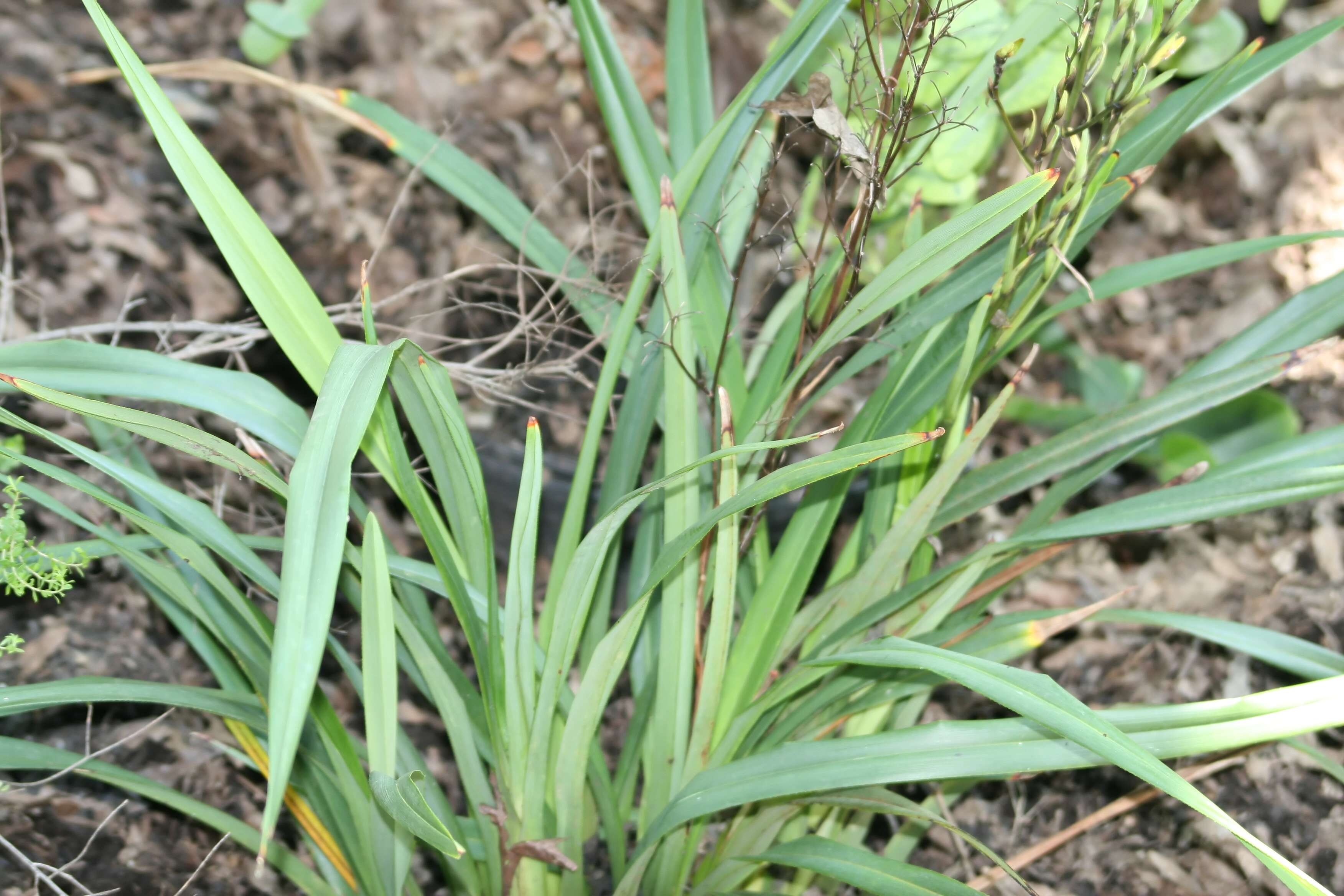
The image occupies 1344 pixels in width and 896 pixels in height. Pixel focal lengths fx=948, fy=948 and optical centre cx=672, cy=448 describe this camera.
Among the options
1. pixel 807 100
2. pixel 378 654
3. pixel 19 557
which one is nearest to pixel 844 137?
pixel 807 100

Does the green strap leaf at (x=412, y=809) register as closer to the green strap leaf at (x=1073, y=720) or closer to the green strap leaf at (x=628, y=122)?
the green strap leaf at (x=1073, y=720)

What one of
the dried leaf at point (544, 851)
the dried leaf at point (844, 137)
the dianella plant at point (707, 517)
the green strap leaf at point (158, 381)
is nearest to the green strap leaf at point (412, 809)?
the dianella plant at point (707, 517)

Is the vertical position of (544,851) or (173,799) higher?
(544,851)

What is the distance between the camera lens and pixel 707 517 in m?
0.73

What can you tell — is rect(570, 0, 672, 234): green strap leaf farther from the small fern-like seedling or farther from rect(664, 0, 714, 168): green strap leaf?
the small fern-like seedling

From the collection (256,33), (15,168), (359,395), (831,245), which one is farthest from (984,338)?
(15,168)

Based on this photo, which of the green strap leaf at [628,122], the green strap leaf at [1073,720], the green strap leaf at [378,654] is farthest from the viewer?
the green strap leaf at [628,122]

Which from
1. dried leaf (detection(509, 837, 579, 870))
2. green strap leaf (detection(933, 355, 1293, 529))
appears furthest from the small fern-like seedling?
green strap leaf (detection(933, 355, 1293, 529))

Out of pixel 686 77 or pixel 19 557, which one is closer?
pixel 19 557

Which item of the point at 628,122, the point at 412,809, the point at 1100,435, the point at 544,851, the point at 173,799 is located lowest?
the point at 173,799

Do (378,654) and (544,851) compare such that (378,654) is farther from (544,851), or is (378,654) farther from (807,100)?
(807,100)

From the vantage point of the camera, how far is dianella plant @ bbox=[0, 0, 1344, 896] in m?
0.70

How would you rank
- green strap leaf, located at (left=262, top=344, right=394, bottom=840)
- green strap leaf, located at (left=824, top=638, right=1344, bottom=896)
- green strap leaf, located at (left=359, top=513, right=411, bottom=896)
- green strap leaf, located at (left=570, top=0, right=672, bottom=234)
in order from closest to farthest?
green strap leaf, located at (left=262, top=344, right=394, bottom=840) → green strap leaf, located at (left=824, top=638, right=1344, bottom=896) → green strap leaf, located at (left=359, top=513, right=411, bottom=896) → green strap leaf, located at (left=570, top=0, right=672, bottom=234)

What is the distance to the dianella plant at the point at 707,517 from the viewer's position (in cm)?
70
